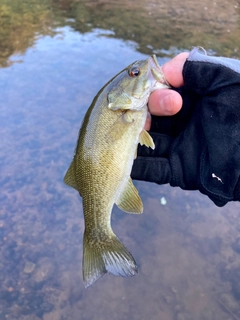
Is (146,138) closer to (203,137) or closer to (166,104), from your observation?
(166,104)

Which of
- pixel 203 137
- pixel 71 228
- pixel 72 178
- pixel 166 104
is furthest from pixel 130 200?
pixel 71 228

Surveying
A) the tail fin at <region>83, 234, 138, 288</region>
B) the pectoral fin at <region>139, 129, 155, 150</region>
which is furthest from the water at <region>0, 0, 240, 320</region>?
the pectoral fin at <region>139, 129, 155, 150</region>

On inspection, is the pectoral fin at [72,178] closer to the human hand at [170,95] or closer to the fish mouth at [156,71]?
the human hand at [170,95]

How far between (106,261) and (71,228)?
2.45 meters

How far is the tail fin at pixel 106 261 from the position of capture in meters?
2.26

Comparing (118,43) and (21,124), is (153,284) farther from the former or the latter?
(118,43)

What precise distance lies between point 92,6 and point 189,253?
27.6ft

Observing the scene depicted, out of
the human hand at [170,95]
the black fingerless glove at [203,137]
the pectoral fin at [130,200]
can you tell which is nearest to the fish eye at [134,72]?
the human hand at [170,95]

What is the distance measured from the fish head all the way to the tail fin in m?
0.90

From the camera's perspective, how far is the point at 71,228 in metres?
4.68

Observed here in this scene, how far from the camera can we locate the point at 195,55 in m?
2.50

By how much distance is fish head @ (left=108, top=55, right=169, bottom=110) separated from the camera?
2.40 meters

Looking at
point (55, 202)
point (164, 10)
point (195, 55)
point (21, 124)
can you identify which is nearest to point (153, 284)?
point (55, 202)

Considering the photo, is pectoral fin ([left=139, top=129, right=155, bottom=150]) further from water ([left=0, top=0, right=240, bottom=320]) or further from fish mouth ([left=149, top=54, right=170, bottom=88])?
water ([left=0, top=0, right=240, bottom=320])
